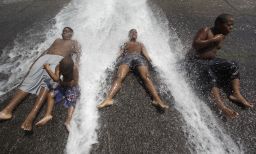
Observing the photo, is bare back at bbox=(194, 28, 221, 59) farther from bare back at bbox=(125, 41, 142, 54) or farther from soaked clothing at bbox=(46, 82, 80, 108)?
soaked clothing at bbox=(46, 82, 80, 108)

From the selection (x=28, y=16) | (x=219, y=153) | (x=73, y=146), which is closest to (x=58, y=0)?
(x=28, y=16)

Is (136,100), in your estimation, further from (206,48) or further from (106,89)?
(206,48)

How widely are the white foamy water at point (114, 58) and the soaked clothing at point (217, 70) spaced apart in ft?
1.47

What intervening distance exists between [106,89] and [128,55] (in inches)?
35.9

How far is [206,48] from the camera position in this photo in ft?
17.3

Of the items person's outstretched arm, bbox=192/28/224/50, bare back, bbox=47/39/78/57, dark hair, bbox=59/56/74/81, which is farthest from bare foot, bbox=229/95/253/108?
bare back, bbox=47/39/78/57

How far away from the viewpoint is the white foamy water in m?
4.40

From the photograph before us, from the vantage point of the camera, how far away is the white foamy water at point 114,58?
4402 mm

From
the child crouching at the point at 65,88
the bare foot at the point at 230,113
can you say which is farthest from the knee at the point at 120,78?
the bare foot at the point at 230,113

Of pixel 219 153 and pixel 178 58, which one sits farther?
pixel 178 58

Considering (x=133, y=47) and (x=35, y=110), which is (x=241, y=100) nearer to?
(x=133, y=47)

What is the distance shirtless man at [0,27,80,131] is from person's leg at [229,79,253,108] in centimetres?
317

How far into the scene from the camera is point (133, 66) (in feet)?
18.9

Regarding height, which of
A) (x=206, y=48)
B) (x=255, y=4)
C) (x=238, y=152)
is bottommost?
(x=255, y=4)
